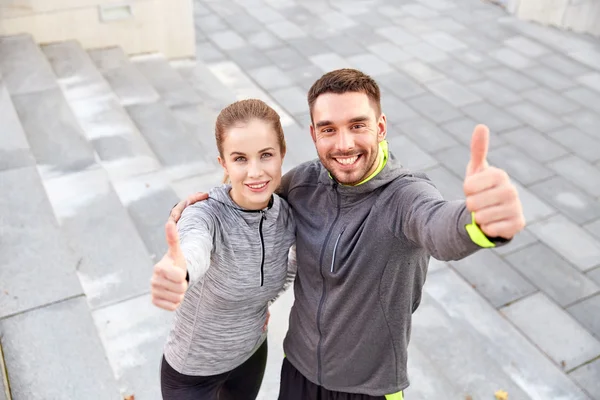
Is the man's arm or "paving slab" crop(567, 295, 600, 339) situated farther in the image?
"paving slab" crop(567, 295, 600, 339)

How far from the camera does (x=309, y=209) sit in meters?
2.00

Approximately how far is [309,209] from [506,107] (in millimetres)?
5058

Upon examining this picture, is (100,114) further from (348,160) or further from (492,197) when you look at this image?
(492,197)

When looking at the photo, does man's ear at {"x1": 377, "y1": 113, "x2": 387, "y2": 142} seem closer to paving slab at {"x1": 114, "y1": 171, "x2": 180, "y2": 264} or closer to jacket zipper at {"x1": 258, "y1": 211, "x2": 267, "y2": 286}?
jacket zipper at {"x1": 258, "y1": 211, "x2": 267, "y2": 286}

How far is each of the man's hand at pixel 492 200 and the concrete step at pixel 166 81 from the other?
487cm

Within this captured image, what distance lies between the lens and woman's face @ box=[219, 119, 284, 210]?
191 centimetres

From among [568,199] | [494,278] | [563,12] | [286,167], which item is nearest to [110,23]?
[286,167]

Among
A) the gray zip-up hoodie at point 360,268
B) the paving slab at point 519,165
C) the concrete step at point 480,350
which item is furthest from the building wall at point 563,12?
the gray zip-up hoodie at point 360,268

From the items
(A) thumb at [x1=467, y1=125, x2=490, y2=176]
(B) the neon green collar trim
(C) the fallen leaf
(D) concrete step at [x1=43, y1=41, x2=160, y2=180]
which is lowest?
(C) the fallen leaf

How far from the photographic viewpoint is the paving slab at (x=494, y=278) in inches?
164

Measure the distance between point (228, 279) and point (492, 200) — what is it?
93cm

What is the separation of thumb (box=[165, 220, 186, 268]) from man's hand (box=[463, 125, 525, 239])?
0.76 m

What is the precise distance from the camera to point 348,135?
183 cm

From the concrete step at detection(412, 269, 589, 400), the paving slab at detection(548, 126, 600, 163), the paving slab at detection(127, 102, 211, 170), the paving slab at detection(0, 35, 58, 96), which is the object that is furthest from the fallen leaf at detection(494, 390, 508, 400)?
the paving slab at detection(0, 35, 58, 96)
